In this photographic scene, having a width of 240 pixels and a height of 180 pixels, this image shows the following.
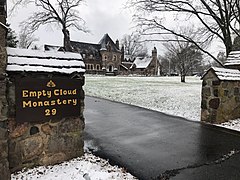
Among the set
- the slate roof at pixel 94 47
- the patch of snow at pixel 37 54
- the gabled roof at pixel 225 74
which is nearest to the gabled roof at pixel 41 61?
the patch of snow at pixel 37 54

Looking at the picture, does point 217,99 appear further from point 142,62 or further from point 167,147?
point 142,62

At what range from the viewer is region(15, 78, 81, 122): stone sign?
11.5 feet

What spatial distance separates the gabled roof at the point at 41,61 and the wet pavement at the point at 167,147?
74.9 inches

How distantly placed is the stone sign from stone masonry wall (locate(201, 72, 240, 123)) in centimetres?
503

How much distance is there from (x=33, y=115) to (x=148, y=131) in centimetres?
363

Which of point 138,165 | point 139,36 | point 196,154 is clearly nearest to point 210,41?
point 139,36

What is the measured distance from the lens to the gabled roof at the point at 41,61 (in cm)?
348

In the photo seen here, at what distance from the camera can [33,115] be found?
3646mm

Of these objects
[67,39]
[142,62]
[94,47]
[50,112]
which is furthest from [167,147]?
[142,62]

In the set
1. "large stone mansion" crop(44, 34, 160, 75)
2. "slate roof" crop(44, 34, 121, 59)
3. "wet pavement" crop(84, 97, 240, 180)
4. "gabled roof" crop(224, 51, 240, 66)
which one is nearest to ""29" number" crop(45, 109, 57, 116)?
"wet pavement" crop(84, 97, 240, 180)

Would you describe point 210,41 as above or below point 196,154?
above

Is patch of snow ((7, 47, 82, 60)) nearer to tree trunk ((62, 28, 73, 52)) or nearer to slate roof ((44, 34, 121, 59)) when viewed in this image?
tree trunk ((62, 28, 73, 52))

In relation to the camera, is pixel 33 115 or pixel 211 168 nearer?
pixel 33 115

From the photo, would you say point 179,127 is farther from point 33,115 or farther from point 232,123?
point 33,115
